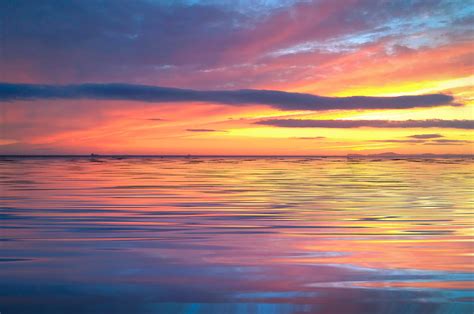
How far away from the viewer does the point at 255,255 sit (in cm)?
925

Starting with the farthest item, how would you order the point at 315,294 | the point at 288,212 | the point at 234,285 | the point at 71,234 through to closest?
the point at 288,212 < the point at 71,234 < the point at 234,285 < the point at 315,294

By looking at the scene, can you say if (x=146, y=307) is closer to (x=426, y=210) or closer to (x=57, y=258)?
(x=57, y=258)

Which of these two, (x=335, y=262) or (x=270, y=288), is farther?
(x=335, y=262)

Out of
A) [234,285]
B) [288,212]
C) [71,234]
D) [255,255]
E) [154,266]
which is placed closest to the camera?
[234,285]

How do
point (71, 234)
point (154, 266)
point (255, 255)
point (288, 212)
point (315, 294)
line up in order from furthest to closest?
point (288, 212) < point (71, 234) < point (255, 255) < point (154, 266) < point (315, 294)

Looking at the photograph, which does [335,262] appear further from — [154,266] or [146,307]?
[146,307]

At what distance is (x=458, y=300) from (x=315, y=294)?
1.93 metres

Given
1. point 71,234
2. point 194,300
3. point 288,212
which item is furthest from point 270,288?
point 288,212

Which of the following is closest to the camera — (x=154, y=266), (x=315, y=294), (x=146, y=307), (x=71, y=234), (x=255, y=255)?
(x=146, y=307)

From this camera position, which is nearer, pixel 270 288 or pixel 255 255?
pixel 270 288

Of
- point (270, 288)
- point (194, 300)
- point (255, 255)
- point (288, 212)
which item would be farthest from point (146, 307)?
point (288, 212)

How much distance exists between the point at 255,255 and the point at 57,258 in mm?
3770

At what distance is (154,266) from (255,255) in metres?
2.03

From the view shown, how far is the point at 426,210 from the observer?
15906mm
